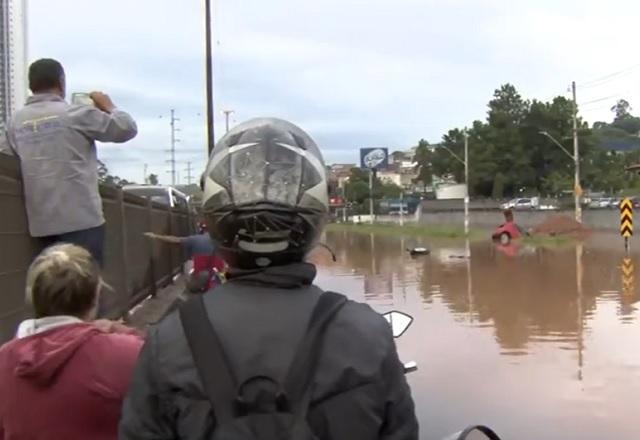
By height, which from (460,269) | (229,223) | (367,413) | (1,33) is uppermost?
(1,33)

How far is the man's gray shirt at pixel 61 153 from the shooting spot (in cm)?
455

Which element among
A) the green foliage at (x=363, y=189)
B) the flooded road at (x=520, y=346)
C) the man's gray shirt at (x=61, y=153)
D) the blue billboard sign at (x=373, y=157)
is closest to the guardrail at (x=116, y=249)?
the man's gray shirt at (x=61, y=153)

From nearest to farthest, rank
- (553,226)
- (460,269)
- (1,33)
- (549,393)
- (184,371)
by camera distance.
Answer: (184,371)
(1,33)
(549,393)
(460,269)
(553,226)

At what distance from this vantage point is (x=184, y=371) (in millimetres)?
1744

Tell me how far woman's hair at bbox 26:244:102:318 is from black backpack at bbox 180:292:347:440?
44.1 inches

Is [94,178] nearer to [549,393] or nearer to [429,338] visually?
[549,393]

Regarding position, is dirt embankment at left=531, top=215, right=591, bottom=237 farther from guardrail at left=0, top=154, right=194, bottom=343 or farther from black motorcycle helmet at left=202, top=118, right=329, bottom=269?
black motorcycle helmet at left=202, top=118, right=329, bottom=269

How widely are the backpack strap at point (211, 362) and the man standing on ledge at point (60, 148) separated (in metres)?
2.90

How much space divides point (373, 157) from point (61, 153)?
8963 centimetres

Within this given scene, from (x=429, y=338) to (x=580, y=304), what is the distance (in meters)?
4.08

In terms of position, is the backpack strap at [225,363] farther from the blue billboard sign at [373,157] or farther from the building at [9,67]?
the blue billboard sign at [373,157]

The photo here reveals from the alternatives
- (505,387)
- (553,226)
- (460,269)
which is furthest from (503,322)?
(553,226)

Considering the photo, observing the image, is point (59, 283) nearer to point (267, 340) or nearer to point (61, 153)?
point (267, 340)

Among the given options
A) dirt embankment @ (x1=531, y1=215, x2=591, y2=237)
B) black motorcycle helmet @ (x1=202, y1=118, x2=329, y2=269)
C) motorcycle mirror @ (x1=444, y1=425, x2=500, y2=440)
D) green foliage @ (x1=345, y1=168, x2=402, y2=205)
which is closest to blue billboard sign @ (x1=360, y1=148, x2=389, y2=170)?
green foliage @ (x1=345, y1=168, x2=402, y2=205)
